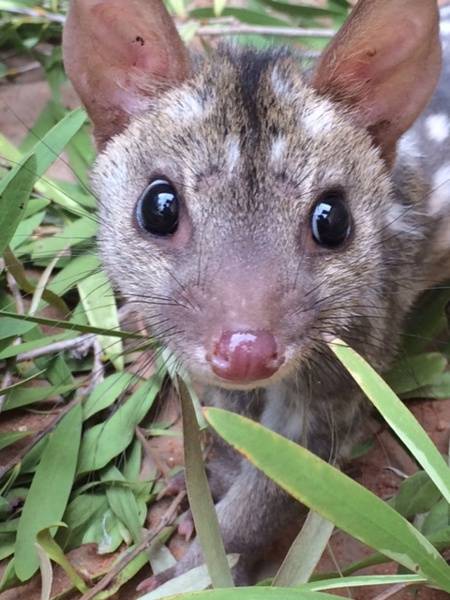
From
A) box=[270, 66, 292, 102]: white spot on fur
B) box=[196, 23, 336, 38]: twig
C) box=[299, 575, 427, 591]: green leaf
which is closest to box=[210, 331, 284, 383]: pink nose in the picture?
box=[299, 575, 427, 591]: green leaf

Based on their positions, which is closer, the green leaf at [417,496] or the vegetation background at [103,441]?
the vegetation background at [103,441]

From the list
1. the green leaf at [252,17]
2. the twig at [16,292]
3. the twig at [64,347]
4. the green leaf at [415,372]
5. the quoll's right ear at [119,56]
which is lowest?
the green leaf at [415,372]

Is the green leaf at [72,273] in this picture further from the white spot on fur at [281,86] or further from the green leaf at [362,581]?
the green leaf at [362,581]

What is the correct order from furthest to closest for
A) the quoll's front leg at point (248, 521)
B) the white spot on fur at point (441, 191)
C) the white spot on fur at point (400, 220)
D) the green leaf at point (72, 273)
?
the green leaf at point (72, 273), the white spot on fur at point (441, 191), the quoll's front leg at point (248, 521), the white spot on fur at point (400, 220)

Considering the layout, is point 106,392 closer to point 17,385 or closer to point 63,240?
point 17,385

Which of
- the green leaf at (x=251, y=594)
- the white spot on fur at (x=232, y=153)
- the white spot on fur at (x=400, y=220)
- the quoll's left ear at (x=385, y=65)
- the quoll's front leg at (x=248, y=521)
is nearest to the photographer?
the green leaf at (x=251, y=594)

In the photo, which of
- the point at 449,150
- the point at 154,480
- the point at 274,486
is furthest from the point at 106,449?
the point at 449,150

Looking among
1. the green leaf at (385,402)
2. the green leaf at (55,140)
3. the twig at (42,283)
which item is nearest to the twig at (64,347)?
the twig at (42,283)
